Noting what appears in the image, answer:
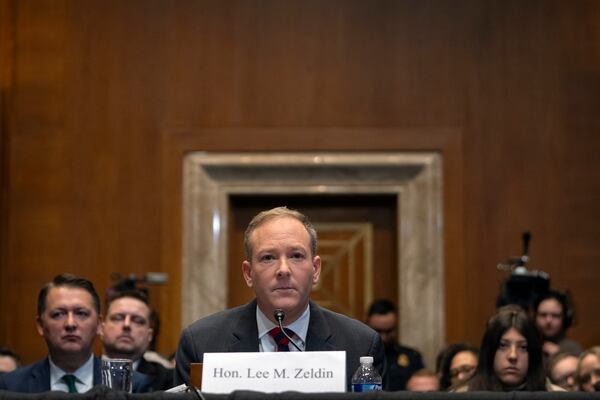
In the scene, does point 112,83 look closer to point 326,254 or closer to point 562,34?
point 326,254

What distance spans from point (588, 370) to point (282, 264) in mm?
2978

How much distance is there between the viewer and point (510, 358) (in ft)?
18.1

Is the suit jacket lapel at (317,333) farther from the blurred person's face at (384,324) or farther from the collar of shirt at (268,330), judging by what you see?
the blurred person's face at (384,324)

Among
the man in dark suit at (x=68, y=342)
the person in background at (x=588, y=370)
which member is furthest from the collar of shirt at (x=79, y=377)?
the person in background at (x=588, y=370)

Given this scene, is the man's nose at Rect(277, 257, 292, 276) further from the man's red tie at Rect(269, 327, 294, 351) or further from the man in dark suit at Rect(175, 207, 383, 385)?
the man's red tie at Rect(269, 327, 294, 351)

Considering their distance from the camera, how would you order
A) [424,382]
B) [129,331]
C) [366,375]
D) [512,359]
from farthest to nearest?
[424,382] < [129,331] < [512,359] < [366,375]

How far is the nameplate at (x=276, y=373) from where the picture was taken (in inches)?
129

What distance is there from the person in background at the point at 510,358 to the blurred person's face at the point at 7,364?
2982mm

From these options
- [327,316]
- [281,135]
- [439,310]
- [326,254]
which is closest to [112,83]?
[281,135]

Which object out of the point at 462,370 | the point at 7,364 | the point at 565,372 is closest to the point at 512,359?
the point at 462,370

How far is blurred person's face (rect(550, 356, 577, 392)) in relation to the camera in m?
6.61

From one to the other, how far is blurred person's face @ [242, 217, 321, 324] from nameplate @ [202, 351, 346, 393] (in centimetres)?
67

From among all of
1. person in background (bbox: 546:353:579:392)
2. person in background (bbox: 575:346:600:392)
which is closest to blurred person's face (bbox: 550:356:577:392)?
person in background (bbox: 546:353:579:392)

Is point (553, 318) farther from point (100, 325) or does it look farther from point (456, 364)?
point (100, 325)
